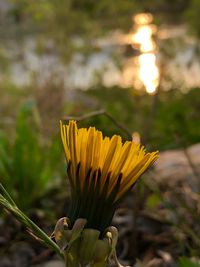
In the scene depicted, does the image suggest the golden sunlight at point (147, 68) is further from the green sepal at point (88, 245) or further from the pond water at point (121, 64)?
the green sepal at point (88, 245)

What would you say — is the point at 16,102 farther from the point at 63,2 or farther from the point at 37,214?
the point at 37,214

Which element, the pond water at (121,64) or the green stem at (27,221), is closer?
the green stem at (27,221)

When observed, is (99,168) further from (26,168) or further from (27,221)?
(26,168)

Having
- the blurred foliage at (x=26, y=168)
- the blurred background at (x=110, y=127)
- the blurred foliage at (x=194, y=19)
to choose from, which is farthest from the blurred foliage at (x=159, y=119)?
the blurred foliage at (x=194, y=19)

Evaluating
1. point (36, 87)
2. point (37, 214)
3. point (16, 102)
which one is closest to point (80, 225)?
point (37, 214)

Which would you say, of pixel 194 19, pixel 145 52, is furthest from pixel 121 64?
pixel 145 52

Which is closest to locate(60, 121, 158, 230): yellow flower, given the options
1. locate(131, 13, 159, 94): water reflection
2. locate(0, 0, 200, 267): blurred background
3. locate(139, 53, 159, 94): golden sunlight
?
locate(0, 0, 200, 267): blurred background
